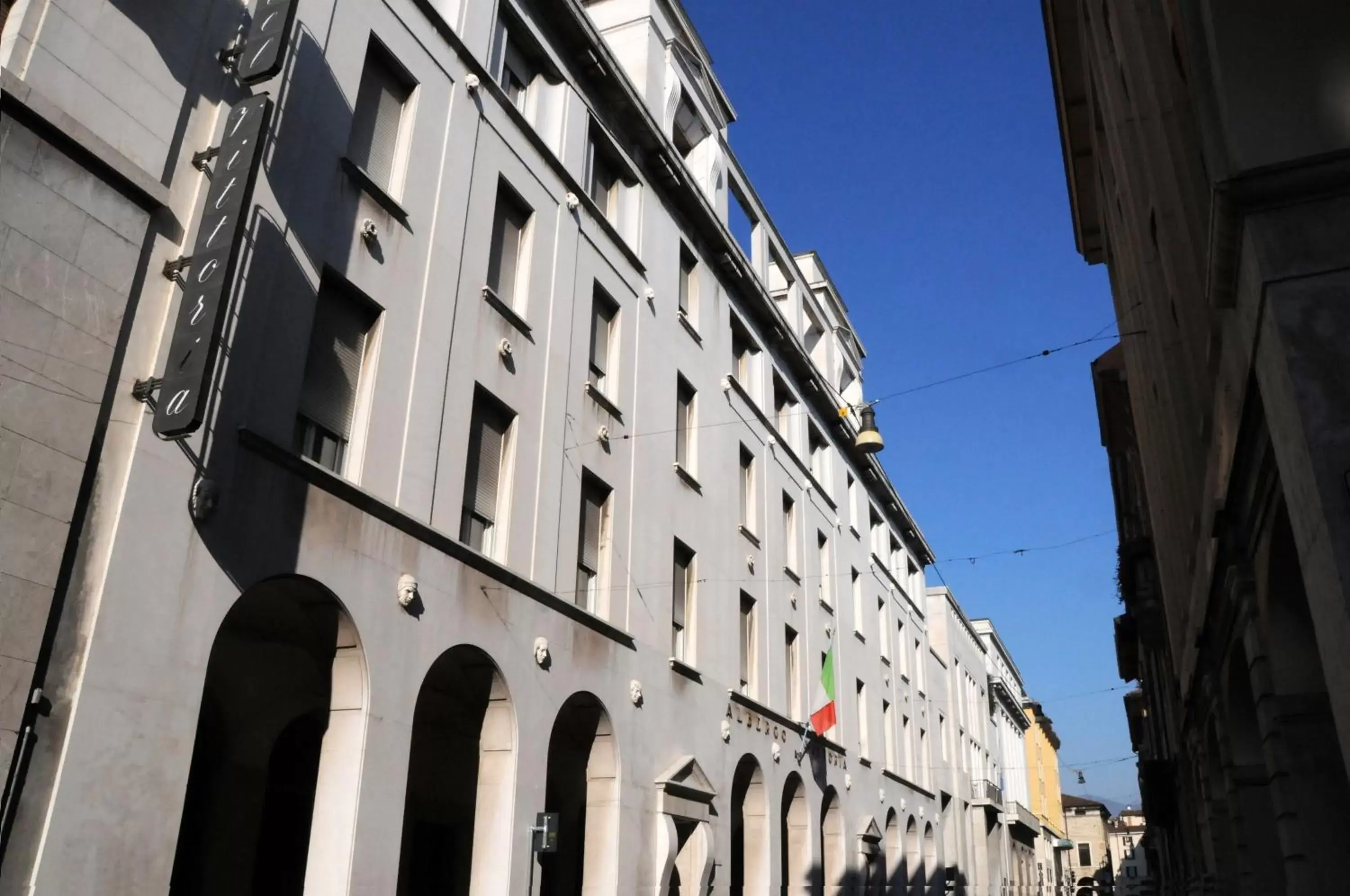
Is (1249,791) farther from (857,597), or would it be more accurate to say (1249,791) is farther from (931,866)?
(931,866)

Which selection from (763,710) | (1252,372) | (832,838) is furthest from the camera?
(832,838)

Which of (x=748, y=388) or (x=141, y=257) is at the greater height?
(x=748, y=388)

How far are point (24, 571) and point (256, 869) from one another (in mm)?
7988

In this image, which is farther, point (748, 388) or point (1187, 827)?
point (1187, 827)

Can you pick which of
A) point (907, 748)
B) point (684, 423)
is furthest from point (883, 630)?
point (684, 423)

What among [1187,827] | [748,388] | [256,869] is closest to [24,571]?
[256,869]

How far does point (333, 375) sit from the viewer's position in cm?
1259

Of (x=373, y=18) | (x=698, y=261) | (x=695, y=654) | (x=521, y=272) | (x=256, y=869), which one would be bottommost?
(x=256, y=869)

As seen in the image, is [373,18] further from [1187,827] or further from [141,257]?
[1187,827]

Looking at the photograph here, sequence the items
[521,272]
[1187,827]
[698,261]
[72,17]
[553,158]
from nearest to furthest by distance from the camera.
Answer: [72,17]
[521,272]
[553,158]
[698,261]
[1187,827]

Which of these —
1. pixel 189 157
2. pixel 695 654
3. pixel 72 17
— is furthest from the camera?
pixel 695 654

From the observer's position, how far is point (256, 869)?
14.6 meters

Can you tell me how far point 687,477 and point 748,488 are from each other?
4648 mm

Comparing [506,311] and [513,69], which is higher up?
[513,69]
